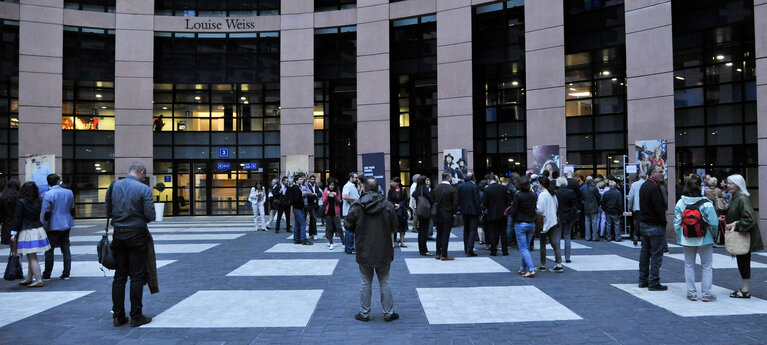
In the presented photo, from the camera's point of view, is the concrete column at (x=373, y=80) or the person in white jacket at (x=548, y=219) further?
the concrete column at (x=373, y=80)

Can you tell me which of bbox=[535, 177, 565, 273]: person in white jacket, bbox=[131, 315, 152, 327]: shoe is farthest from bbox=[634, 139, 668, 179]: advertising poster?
bbox=[131, 315, 152, 327]: shoe

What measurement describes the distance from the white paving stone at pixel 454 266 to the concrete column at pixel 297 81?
14.1 m

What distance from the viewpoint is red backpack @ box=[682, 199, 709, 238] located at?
7039 millimetres

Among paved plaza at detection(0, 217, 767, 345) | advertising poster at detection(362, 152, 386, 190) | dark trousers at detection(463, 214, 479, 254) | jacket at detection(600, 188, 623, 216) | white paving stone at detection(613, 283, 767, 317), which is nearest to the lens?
paved plaza at detection(0, 217, 767, 345)

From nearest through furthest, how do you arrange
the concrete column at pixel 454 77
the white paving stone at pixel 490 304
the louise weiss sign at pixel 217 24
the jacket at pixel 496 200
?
the white paving stone at pixel 490 304 < the jacket at pixel 496 200 < the concrete column at pixel 454 77 < the louise weiss sign at pixel 217 24

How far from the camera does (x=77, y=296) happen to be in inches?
→ 303

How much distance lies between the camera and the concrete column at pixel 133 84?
24109mm

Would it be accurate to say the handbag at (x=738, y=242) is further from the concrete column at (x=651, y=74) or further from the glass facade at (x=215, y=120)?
the glass facade at (x=215, y=120)

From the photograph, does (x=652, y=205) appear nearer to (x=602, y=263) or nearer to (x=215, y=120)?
(x=602, y=263)

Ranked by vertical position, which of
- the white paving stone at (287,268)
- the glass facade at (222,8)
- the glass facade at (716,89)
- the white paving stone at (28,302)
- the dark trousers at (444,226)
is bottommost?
the white paving stone at (287,268)

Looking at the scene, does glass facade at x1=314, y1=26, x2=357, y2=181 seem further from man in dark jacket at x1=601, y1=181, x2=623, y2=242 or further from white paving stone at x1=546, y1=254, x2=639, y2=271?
white paving stone at x1=546, y1=254, x2=639, y2=271

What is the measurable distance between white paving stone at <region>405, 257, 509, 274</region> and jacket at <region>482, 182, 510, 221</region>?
109 cm

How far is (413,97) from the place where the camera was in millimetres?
24266

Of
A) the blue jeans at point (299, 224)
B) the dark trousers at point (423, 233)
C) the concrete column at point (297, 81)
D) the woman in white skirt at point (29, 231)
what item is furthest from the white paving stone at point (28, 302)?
the concrete column at point (297, 81)
